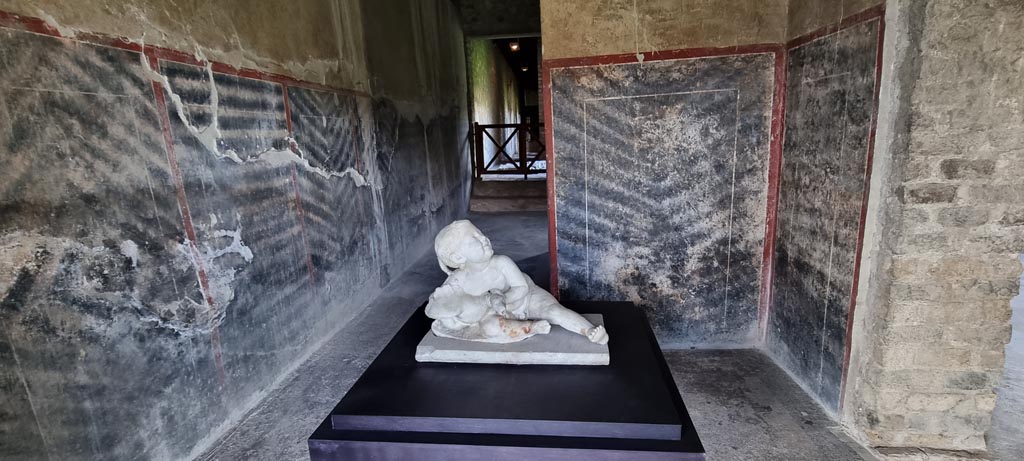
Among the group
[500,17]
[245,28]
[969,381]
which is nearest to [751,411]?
[969,381]

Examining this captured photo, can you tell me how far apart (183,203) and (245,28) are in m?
1.02

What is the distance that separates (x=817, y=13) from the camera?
2076 millimetres

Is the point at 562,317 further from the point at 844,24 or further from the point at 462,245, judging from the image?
the point at 844,24

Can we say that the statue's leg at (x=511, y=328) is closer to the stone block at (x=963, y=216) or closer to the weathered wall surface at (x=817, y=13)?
the stone block at (x=963, y=216)

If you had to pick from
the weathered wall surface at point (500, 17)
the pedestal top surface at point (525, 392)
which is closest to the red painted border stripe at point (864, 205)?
the pedestal top surface at point (525, 392)

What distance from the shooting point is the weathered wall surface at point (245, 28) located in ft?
5.36

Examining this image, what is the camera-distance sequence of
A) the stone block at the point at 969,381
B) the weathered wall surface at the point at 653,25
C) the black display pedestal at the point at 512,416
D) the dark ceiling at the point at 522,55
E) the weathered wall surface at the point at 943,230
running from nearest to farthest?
1. the black display pedestal at the point at 512,416
2. the weathered wall surface at the point at 943,230
3. the stone block at the point at 969,381
4. the weathered wall surface at the point at 653,25
5. the dark ceiling at the point at 522,55

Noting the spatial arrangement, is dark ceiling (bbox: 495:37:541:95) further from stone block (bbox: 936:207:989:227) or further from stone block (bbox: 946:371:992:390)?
stone block (bbox: 946:371:992:390)

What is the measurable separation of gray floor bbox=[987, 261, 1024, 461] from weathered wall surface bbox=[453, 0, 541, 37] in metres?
5.91

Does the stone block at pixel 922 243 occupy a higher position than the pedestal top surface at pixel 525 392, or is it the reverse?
the stone block at pixel 922 243

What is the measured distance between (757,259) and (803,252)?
375mm

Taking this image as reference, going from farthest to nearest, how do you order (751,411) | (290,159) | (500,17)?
(500,17) → (290,159) → (751,411)

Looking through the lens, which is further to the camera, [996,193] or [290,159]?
[290,159]

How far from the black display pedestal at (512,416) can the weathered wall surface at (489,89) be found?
624cm
